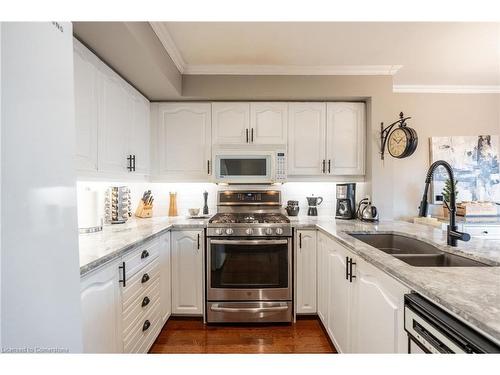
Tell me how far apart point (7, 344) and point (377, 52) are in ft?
9.28

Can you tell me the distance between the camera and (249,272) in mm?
2225

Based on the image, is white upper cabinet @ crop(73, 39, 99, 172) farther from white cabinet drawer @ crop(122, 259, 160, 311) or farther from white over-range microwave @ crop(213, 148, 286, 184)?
white over-range microwave @ crop(213, 148, 286, 184)

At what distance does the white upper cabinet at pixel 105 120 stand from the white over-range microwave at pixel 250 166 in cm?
81

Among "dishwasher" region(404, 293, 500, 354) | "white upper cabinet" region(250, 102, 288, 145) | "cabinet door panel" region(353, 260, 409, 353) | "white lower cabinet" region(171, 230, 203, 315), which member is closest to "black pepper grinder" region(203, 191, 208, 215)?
"white lower cabinet" region(171, 230, 203, 315)

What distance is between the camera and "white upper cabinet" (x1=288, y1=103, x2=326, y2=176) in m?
2.67

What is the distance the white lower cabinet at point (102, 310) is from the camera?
1047 millimetres

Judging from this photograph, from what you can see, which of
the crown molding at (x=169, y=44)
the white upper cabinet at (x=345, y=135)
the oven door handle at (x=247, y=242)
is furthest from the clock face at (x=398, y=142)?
the crown molding at (x=169, y=44)

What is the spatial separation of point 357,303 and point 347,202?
4.48 feet

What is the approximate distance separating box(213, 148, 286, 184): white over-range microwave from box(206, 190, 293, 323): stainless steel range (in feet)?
1.72

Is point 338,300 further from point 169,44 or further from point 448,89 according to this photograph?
point 448,89

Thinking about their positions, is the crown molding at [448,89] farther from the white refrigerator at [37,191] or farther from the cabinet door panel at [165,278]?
the white refrigerator at [37,191]

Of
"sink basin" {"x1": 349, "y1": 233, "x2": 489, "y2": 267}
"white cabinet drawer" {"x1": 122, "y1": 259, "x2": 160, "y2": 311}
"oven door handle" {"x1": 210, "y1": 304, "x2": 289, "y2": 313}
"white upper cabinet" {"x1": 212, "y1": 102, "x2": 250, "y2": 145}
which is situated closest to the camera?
"sink basin" {"x1": 349, "y1": 233, "x2": 489, "y2": 267}

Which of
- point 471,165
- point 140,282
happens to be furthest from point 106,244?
point 471,165
